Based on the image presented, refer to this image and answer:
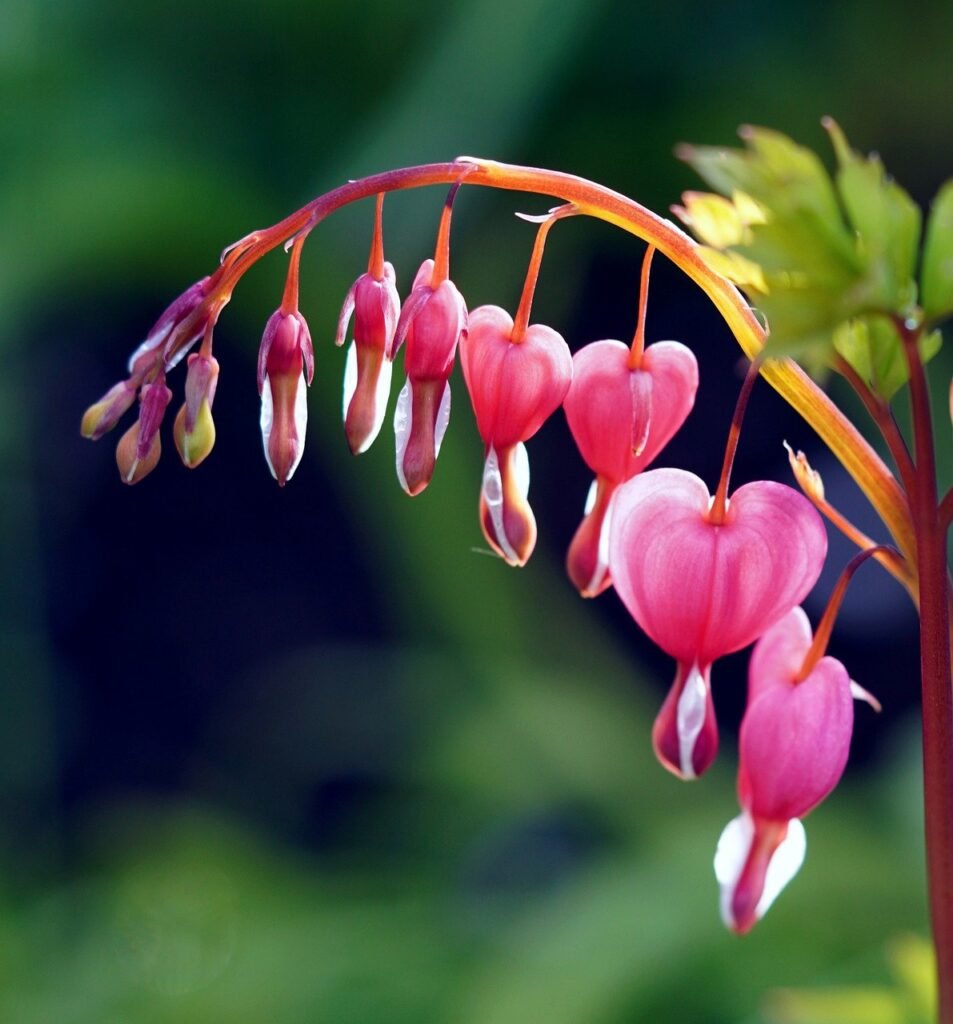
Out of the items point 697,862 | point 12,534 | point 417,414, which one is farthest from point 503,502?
point 12,534

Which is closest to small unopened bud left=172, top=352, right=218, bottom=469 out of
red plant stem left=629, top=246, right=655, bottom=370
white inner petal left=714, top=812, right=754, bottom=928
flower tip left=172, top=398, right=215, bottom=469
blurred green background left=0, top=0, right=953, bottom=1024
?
flower tip left=172, top=398, right=215, bottom=469

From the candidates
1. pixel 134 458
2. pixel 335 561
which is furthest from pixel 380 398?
pixel 335 561

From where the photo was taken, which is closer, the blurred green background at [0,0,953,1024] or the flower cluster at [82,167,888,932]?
the flower cluster at [82,167,888,932]

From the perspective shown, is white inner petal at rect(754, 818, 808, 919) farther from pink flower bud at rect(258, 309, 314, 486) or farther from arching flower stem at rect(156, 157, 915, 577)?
pink flower bud at rect(258, 309, 314, 486)

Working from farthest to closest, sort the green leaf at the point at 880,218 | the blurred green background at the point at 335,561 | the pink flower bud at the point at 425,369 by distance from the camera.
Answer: the blurred green background at the point at 335,561 → the pink flower bud at the point at 425,369 → the green leaf at the point at 880,218

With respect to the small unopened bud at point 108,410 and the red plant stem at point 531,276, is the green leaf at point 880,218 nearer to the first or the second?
the red plant stem at point 531,276

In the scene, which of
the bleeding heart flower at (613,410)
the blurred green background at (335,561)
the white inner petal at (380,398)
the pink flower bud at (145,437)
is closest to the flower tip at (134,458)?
the pink flower bud at (145,437)

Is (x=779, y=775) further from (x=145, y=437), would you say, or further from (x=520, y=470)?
(x=145, y=437)
